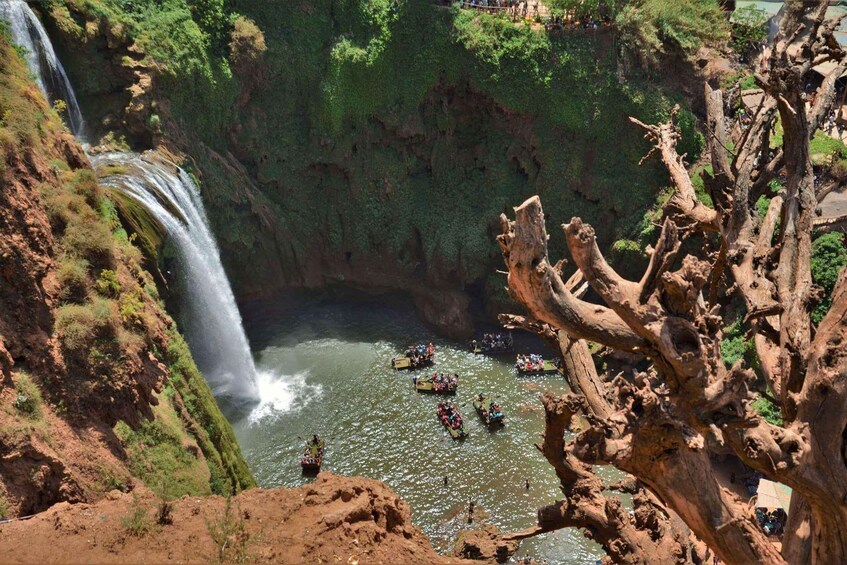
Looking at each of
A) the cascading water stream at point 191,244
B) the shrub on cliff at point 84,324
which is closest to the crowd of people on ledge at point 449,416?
the cascading water stream at point 191,244

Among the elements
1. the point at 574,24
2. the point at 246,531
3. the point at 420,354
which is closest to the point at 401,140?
the point at 574,24

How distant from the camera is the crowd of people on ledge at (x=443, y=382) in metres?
26.4

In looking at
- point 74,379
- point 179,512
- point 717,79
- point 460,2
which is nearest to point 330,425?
point 74,379

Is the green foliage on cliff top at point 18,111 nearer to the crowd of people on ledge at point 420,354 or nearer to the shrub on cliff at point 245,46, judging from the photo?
Answer: the shrub on cliff at point 245,46

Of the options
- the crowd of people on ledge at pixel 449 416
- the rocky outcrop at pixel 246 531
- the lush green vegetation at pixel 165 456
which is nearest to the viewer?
the rocky outcrop at pixel 246 531

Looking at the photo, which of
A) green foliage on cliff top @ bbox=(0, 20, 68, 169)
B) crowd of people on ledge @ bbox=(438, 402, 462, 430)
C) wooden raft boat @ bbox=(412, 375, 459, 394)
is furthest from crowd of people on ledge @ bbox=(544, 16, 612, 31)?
green foliage on cliff top @ bbox=(0, 20, 68, 169)

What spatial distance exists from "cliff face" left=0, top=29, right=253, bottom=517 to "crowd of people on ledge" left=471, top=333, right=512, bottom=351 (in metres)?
15.4

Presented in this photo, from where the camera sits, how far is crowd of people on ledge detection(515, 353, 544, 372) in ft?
92.1

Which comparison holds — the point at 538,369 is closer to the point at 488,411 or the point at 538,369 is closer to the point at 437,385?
the point at 488,411

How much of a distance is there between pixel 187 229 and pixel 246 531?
54.6 feet

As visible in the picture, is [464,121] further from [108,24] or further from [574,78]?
[108,24]

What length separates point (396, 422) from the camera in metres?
24.8

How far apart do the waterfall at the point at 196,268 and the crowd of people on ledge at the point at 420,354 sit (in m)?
7.12

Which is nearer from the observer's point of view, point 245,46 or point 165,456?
point 165,456
